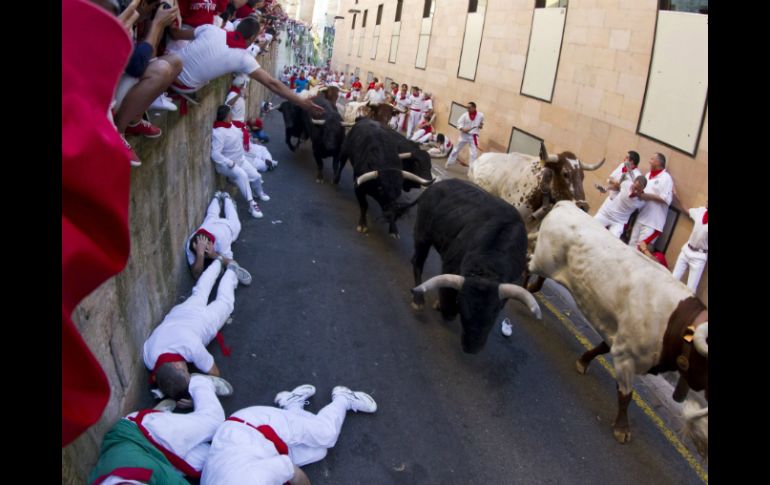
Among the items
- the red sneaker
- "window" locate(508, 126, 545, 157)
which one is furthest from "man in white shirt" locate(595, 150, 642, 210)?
the red sneaker

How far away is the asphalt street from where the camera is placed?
445 cm

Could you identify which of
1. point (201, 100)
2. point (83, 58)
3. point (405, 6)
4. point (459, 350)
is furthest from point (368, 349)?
point (405, 6)

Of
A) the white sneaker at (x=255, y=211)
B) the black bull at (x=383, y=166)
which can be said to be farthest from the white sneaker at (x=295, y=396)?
the white sneaker at (x=255, y=211)

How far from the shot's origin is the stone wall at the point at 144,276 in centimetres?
345

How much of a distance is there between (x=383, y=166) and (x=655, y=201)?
184 inches

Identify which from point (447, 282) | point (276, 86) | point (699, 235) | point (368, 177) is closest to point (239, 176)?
point (368, 177)

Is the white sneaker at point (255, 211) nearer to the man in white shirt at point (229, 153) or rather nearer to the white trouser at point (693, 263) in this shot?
the man in white shirt at point (229, 153)

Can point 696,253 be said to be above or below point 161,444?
above

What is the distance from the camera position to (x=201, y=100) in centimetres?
757

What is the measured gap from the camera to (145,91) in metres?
3.70

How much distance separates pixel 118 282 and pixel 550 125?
12.1 meters

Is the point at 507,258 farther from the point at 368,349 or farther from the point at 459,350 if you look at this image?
the point at 368,349

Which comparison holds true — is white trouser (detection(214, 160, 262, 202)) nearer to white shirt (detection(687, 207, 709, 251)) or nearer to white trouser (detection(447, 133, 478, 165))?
white shirt (detection(687, 207, 709, 251))

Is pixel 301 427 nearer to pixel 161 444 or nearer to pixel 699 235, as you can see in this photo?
pixel 161 444
